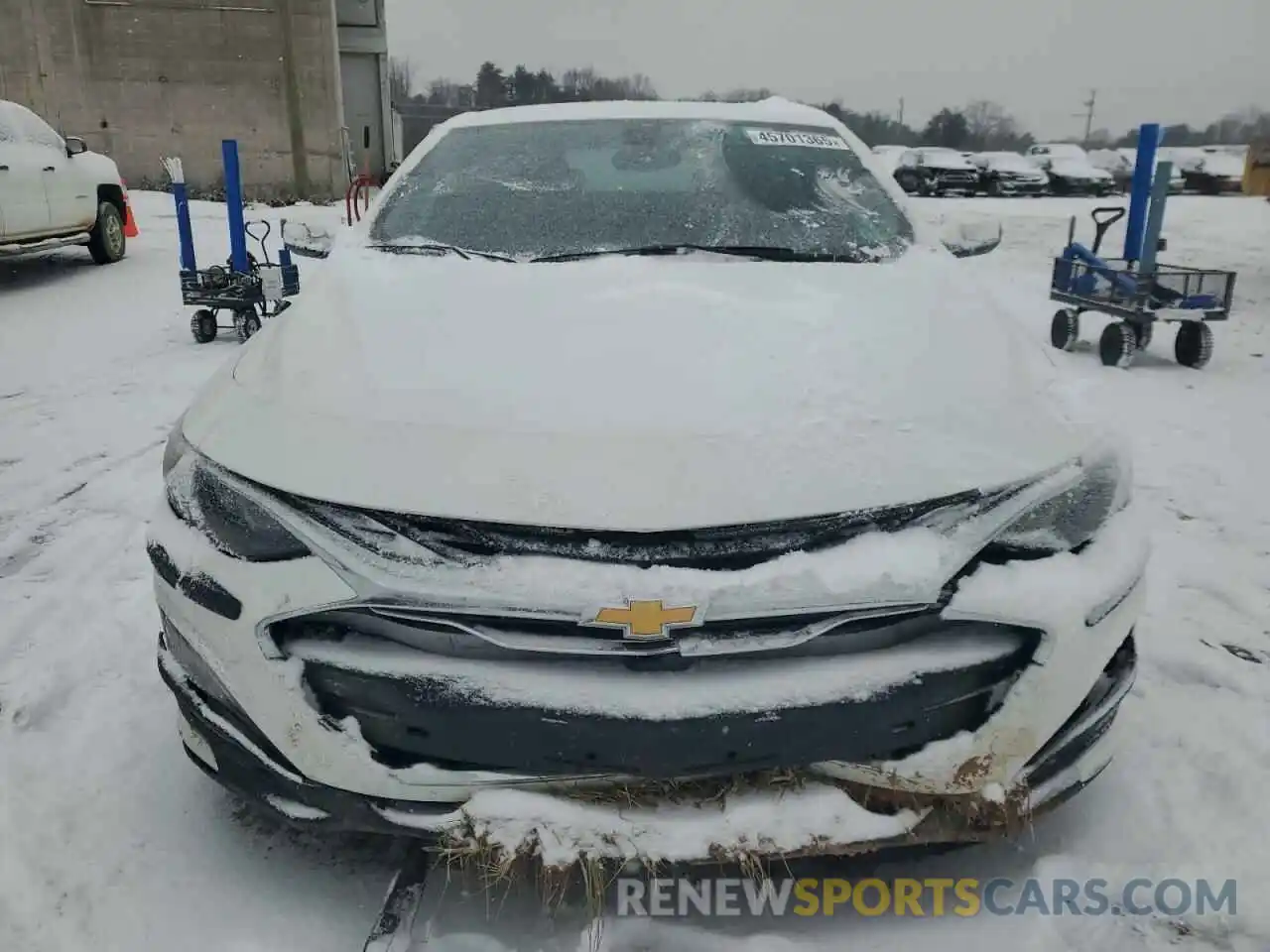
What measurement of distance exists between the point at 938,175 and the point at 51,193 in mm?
23616

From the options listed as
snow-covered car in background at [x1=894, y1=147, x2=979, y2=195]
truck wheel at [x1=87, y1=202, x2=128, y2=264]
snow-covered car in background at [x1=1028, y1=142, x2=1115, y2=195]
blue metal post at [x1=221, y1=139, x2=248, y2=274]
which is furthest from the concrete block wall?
snow-covered car in background at [x1=1028, y1=142, x2=1115, y2=195]

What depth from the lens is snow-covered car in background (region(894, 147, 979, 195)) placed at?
1081 inches

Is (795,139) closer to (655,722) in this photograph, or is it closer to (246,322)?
(655,722)

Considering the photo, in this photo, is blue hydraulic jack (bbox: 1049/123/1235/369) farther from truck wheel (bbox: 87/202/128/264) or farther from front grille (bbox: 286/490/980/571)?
truck wheel (bbox: 87/202/128/264)

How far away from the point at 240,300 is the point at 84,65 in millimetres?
15819

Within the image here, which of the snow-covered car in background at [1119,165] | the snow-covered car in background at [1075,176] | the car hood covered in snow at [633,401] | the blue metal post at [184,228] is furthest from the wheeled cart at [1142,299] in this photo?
the snow-covered car in background at [1119,165]

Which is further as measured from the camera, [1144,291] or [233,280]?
[233,280]

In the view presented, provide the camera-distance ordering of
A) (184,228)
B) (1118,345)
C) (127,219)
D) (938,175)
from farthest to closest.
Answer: (938,175) < (127,219) < (184,228) < (1118,345)

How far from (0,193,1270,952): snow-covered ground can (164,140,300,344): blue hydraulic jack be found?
222 centimetres

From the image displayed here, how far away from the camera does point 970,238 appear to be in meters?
3.28

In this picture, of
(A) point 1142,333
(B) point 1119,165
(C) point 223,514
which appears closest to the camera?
(C) point 223,514

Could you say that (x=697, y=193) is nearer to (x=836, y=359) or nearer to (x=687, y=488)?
(x=836, y=359)

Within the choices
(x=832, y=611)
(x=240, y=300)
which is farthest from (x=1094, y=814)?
(x=240, y=300)

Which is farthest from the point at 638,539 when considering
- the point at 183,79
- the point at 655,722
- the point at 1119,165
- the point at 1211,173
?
the point at 1119,165
